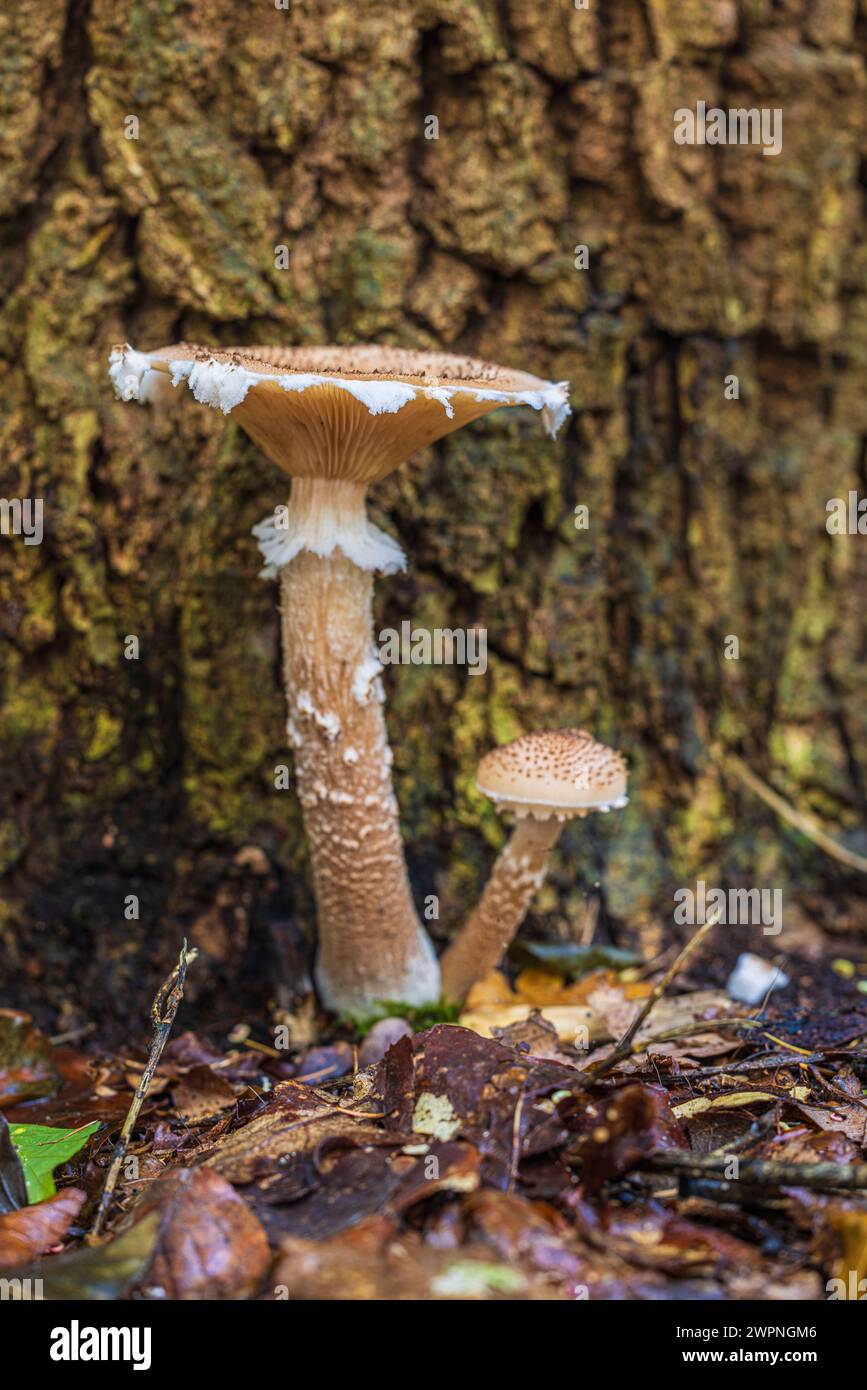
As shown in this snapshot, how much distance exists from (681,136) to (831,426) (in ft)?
4.33

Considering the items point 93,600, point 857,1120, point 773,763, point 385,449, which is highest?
point 385,449

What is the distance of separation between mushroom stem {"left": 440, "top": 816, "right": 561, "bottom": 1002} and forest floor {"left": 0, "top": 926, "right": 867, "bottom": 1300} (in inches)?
22.0

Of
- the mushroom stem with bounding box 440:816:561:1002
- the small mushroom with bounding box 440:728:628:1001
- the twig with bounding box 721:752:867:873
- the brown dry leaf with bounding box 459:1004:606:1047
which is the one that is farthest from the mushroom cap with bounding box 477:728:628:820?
the twig with bounding box 721:752:867:873

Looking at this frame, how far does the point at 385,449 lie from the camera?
2.98 m

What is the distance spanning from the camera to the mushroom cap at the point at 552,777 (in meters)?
2.96

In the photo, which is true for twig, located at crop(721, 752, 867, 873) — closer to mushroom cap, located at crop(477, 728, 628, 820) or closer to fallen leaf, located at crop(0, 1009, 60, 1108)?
mushroom cap, located at crop(477, 728, 628, 820)

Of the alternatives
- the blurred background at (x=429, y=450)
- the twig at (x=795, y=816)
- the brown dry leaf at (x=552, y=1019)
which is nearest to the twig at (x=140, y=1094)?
the brown dry leaf at (x=552, y=1019)

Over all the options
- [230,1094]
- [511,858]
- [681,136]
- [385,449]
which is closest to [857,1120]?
[511,858]

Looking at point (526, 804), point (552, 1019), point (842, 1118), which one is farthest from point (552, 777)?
point (842, 1118)

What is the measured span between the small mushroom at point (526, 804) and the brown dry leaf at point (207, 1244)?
1437 millimetres

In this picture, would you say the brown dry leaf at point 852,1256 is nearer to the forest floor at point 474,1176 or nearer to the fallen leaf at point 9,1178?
the forest floor at point 474,1176

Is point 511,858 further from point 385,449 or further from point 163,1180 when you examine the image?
point 163,1180

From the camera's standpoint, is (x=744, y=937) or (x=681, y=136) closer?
(x=681, y=136)

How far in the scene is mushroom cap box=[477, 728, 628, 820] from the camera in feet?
9.72
